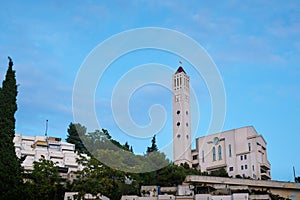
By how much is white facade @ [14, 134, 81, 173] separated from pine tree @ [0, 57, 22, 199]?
14370 mm

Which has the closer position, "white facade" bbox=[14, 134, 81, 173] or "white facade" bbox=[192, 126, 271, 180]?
"white facade" bbox=[14, 134, 81, 173]

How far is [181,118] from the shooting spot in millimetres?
48219

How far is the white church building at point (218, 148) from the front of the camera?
41.9 meters

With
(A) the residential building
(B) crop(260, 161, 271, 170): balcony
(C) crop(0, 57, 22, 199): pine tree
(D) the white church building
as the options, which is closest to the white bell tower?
(D) the white church building

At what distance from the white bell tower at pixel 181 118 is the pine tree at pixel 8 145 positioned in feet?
77.8

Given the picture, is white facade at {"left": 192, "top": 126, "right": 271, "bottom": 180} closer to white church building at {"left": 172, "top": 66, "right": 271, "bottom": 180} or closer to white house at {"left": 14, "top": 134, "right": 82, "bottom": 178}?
white church building at {"left": 172, "top": 66, "right": 271, "bottom": 180}

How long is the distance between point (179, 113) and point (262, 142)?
948cm

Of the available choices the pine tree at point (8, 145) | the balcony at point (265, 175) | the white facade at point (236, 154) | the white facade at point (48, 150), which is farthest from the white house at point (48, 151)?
the balcony at point (265, 175)

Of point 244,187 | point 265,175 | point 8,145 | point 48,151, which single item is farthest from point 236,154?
point 8,145

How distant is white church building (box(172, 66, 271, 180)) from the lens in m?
41.9

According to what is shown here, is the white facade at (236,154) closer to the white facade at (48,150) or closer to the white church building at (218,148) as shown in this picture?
the white church building at (218,148)

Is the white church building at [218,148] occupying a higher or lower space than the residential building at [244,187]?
higher

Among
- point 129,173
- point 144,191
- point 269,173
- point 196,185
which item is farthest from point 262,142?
point 129,173

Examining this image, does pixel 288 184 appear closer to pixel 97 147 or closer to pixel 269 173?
pixel 269 173
